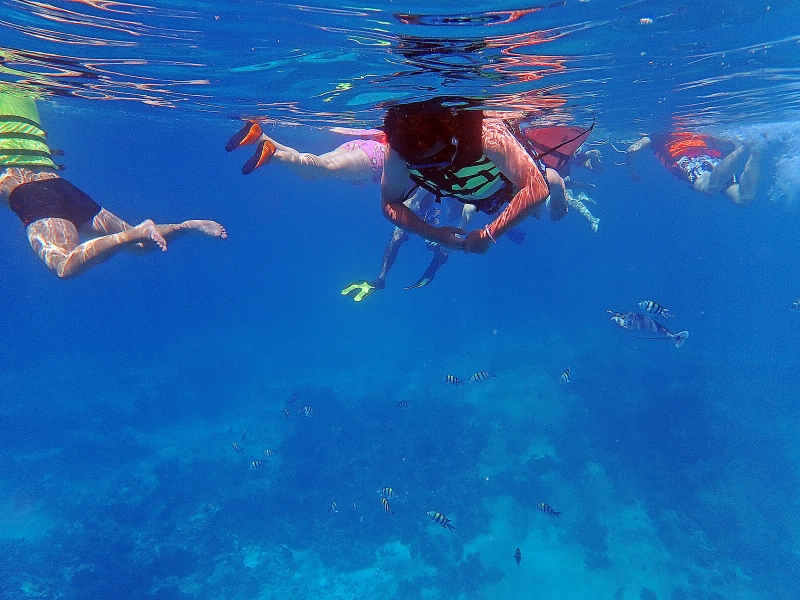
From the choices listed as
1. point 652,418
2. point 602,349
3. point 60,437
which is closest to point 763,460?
point 652,418

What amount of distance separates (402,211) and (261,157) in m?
3.16

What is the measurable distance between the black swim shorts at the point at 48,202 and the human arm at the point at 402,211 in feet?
20.8

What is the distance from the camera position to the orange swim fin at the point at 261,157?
648cm

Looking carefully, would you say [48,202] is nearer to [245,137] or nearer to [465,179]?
[245,137]

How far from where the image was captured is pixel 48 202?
740 cm

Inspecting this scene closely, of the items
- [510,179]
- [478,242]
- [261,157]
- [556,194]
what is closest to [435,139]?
[510,179]

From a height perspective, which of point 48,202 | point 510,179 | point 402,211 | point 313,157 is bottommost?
point 48,202

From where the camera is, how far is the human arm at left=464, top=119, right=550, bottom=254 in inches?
151

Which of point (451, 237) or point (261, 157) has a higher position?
point (261, 157)

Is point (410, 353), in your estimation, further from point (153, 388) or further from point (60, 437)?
point (60, 437)

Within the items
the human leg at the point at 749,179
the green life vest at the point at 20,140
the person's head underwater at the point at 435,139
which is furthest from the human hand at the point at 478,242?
the human leg at the point at 749,179

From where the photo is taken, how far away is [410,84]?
8.37 meters

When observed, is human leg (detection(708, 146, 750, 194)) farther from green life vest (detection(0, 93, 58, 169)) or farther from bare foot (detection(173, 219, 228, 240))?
green life vest (detection(0, 93, 58, 169))

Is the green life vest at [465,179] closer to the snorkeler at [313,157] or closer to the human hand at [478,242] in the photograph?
the human hand at [478,242]
